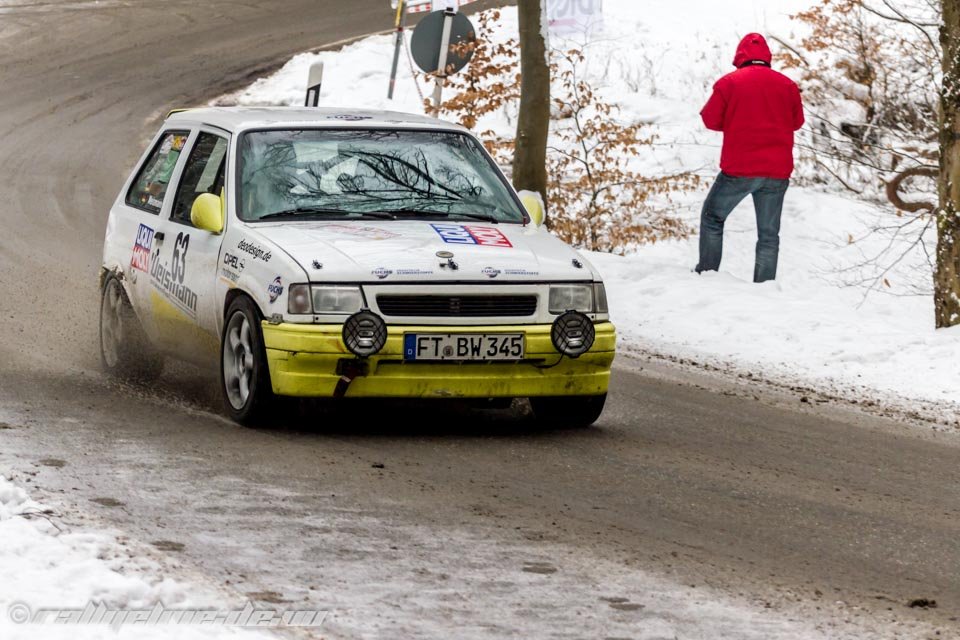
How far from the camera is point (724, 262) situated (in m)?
19.7

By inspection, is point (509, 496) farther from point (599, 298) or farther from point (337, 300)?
point (599, 298)

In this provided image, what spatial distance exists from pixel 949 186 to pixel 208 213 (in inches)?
234

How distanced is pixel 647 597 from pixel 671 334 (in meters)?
6.96

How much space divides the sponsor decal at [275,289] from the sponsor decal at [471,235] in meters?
0.86

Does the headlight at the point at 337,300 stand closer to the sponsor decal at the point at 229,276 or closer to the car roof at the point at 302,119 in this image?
the sponsor decal at the point at 229,276

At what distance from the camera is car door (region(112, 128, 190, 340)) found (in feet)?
30.8

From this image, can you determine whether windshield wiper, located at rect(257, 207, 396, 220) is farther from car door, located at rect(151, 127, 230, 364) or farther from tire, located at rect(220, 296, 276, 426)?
tire, located at rect(220, 296, 276, 426)

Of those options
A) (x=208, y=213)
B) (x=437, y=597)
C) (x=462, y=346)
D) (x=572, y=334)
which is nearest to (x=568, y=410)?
(x=572, y=334)

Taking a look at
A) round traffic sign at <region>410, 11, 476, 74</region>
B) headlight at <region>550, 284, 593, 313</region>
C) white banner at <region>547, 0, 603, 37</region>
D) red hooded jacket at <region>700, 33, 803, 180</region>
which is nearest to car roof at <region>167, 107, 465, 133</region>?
headlight at <region>550, 284, 593, 313</region>

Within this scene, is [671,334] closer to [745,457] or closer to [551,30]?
[745,457]

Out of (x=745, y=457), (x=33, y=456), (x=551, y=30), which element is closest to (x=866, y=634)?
(x=745, y=457)

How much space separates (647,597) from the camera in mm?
5266

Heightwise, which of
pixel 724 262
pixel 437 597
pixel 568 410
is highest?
pixel 724 262

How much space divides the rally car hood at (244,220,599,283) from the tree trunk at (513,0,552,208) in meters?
6.97
